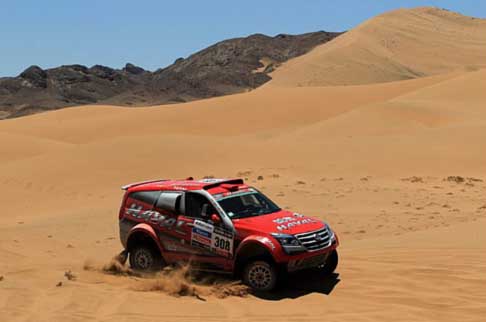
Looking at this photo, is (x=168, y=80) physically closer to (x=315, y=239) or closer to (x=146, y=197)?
(x=146, y=197)

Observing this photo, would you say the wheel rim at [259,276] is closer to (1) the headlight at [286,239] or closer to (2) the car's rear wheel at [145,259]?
(1) the headlight at [286,239]

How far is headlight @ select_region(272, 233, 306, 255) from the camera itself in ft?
29.1

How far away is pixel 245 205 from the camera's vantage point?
10047 mm

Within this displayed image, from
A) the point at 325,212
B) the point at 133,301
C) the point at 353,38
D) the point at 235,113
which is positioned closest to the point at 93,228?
the point at 325,212

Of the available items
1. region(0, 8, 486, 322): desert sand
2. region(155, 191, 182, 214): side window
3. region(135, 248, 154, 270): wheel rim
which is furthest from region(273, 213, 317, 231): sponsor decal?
region(135, 248, 154, 270): wheel rim

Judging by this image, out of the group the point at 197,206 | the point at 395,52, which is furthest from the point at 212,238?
the point at 395,52

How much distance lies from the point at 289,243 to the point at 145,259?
8.52 ft

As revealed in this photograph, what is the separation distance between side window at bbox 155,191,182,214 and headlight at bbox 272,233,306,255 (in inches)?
73.3

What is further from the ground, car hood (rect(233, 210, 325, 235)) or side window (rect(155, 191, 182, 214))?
side window (rect(155, 191, 182, 214))

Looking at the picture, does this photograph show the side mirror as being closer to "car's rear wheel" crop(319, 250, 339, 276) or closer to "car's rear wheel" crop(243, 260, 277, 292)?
"car's rear wheel" crop(243, 260, 277, 292)

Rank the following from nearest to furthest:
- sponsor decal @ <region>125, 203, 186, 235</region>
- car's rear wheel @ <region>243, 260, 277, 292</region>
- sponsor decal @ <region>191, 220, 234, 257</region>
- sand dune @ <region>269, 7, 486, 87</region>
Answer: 1. car's rear wheel @ <region>243, 260, 277, 292</region>
2. sponsor decal @ <region>191, 220, 234, 257</region>
3. sponsor decal @ <region>125, 203, 186, 235</region>
4. sand dune @ <region>269, 7, 486, 87</region>

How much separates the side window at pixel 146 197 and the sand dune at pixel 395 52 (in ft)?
230

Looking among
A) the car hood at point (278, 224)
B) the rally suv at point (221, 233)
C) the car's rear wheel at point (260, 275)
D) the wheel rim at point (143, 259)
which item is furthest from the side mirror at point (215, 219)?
the wheel rim at point (143, 259)

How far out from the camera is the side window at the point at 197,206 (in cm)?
980
